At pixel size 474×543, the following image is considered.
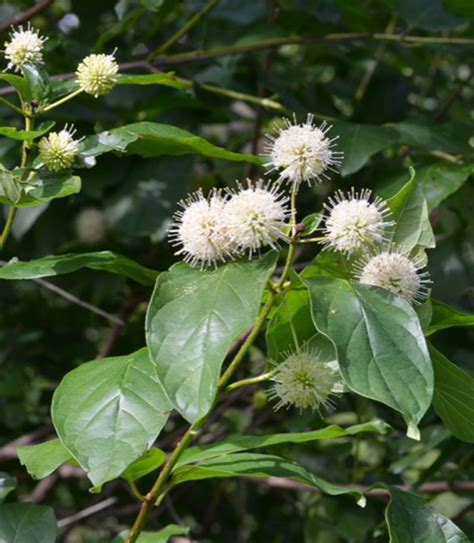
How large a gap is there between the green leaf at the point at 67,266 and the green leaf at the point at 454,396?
0.37m

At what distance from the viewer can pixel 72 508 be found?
263cm

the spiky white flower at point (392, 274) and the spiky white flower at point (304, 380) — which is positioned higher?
the spiky white flower at point (392, 274)

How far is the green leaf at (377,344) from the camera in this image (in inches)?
42.4

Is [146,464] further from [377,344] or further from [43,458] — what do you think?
[377,344]

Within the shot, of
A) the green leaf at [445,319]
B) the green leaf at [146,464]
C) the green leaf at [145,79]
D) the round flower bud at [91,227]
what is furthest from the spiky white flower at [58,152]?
the round flower bud at [91,227]

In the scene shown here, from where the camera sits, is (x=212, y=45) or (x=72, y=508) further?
(x=72, y=508)

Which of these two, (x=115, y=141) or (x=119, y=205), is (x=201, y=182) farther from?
(x=115, y=141)

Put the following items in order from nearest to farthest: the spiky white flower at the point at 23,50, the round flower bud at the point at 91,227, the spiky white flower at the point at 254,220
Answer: the spiky white flower at the point at 254,220 < the spiky white flower at the point at 23,50 < the round flower bud at the point at 91,227

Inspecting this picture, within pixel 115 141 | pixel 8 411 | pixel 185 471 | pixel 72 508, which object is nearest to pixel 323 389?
pixel 185 471

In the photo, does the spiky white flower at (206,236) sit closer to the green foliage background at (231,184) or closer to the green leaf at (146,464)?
the green leaf at (146,464)

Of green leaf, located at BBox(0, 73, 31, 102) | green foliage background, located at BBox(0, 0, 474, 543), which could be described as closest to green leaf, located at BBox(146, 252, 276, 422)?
green leaf, located at BBox(0, 73, 31, 102)

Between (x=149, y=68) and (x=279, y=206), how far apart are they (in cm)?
91

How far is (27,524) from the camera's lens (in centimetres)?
137

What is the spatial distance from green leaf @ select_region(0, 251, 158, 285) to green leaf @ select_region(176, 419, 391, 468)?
0.23 meters
